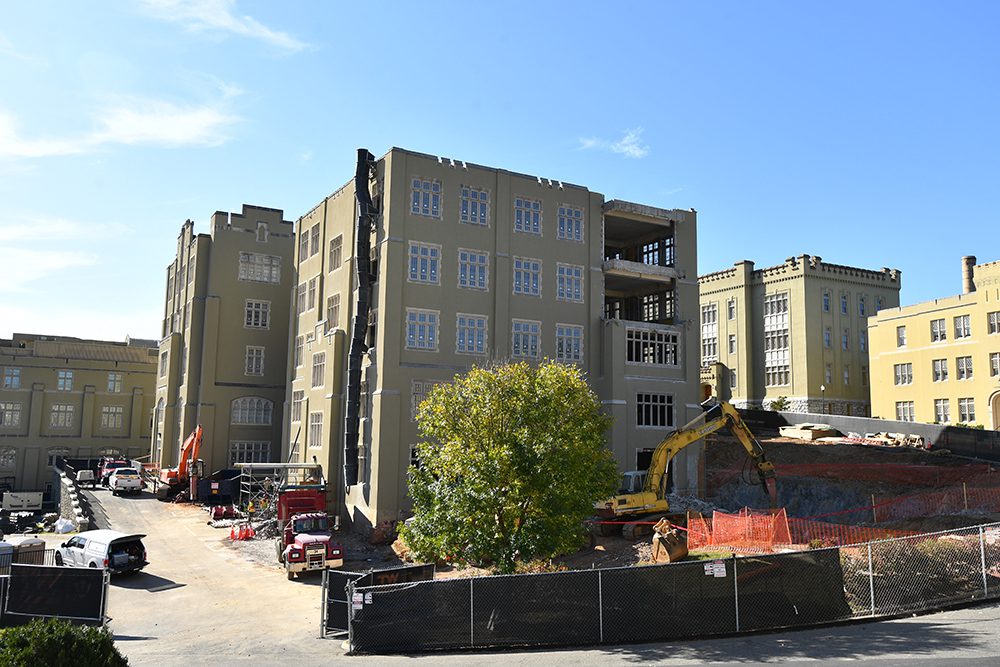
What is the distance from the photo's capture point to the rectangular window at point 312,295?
51531mm

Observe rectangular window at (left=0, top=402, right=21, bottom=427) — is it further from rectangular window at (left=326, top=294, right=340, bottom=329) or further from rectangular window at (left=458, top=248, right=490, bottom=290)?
rectangular window at (left=458, top=248, right=490, bottom=290)

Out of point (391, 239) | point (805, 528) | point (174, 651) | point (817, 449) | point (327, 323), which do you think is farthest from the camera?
point (817, 449)

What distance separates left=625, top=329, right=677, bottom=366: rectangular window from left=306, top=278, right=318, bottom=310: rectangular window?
20.1 m

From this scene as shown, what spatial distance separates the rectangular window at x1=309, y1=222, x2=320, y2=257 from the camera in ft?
171

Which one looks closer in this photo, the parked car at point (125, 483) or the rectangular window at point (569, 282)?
the rectangular window at point (569, 282)

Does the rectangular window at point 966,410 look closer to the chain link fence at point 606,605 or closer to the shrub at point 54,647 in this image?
the chain link fence at point 606,605

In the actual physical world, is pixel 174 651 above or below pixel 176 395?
below

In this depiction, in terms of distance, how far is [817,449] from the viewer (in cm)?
5291

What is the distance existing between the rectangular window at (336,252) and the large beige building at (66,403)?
47.1 metres

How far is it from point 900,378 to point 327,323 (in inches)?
2048

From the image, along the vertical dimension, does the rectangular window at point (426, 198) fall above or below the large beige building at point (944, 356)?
above

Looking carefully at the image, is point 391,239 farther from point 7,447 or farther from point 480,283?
point 7,447

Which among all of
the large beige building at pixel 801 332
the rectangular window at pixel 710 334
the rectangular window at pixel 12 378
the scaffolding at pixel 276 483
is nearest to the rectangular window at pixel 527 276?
the scaffolding at pixel 276 483

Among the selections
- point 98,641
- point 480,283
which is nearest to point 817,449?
point 480,283
